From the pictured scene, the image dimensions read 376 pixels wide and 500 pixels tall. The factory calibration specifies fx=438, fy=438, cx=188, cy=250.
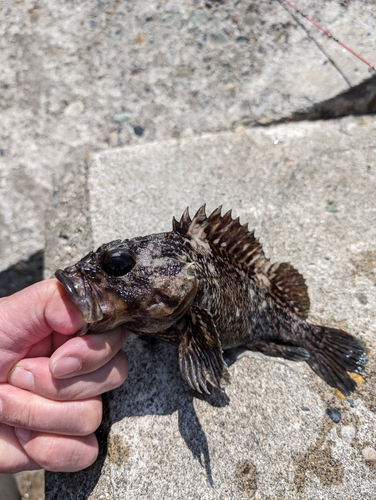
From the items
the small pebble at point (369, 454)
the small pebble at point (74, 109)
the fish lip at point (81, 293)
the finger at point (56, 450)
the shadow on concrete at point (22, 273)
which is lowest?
the shadow on concrete at point (22, 273)

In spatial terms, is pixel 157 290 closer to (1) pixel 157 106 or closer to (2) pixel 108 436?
(2) pixel 108 436

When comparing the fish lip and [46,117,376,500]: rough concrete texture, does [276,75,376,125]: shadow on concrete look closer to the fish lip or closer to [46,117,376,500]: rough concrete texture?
[46,117,376,500]: rough concrete texture

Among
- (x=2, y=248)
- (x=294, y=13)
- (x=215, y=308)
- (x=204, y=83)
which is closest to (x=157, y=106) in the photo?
(x=204, y=83)

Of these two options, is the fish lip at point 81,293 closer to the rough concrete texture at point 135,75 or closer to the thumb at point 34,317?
the thumb at point 34,317

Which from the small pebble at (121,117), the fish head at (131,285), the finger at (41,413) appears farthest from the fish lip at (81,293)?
the small pebble at (121,117)

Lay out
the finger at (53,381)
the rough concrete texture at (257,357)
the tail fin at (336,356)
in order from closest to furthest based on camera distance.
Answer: the finger at (53,381), the rough concrete texture at (257,357), the tail fin at (336,356)

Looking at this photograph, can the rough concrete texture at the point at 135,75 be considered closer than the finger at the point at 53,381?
No
